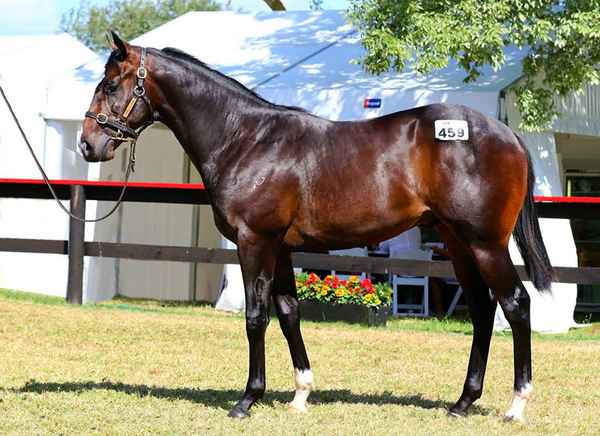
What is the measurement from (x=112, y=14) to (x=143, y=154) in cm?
3626

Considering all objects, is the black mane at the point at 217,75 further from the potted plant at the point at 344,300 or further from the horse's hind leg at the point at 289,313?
the potted plant at the point at 344,300

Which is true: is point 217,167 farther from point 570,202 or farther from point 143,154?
point 143,154

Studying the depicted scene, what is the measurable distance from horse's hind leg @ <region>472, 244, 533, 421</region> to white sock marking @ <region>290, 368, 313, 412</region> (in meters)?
1.20

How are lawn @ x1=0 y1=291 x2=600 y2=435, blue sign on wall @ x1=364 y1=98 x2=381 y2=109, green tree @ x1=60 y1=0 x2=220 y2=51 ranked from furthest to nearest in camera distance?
green tree @ x1=60 y1=0 x2=220 y2=51, blue sign on wall @ x1=364 y1=98 x2=381 y2=109, lawn @ x1=0 y1=291 x2=600 y2=435

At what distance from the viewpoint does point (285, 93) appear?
1241cm

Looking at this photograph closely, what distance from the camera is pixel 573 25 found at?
10.8m

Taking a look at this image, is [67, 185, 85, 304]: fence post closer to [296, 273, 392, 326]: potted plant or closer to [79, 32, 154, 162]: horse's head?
[296, 273, 392, 326]: potted plant

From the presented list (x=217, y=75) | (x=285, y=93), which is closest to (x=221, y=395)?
(x=217, y=75)

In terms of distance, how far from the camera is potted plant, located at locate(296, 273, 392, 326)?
11.3m

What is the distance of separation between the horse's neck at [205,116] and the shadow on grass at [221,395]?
1.43 m

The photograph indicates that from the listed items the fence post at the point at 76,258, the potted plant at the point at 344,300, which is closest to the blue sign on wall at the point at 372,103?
the potted plant at the point at 344,300

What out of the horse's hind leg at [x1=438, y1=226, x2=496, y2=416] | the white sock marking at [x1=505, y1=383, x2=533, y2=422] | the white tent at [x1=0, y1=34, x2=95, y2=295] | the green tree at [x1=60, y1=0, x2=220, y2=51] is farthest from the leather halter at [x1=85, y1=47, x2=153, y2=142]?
the green tree at [x1=60, y1=0, x2=220, y2=51]

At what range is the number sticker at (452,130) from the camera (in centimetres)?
606

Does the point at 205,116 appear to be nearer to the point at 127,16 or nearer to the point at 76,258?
the point at 76,258
